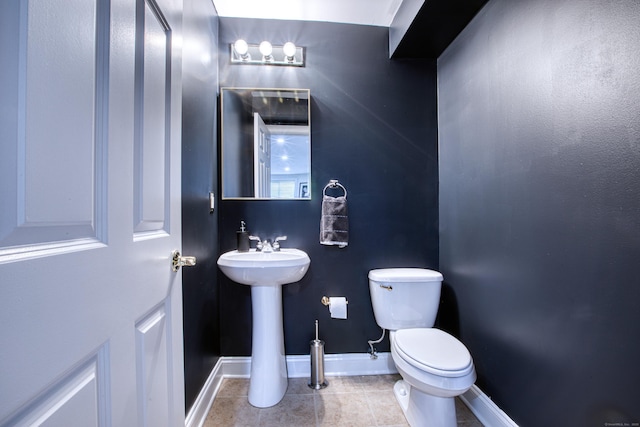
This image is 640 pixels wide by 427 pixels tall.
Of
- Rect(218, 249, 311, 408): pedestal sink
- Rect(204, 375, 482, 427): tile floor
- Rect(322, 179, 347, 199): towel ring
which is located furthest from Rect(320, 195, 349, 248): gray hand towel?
Rect(204, 375, 482, 427): tile floor

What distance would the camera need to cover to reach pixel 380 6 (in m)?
1.66

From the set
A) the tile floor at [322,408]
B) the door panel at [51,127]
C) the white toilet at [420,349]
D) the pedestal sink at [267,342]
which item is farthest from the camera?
the pedestal sink at [267,342]

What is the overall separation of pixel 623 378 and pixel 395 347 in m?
0.76

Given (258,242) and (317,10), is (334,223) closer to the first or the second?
(258,242)

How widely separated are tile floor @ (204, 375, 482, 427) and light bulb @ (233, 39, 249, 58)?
6.96ft

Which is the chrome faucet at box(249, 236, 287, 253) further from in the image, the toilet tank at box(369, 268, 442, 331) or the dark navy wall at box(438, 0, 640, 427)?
the dark navy wall at box(438, 0, 640, 427)

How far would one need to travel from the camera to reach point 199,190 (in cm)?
137

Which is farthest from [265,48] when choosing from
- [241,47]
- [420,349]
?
[420,349]

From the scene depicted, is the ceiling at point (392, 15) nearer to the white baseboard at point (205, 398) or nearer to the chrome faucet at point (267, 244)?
the chrome faucet at point (267, 244)

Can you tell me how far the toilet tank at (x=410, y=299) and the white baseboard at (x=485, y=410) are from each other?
38 centimetres

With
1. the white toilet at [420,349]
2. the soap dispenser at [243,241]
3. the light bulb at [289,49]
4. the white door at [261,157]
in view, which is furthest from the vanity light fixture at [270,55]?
the white toilet at [420,349]

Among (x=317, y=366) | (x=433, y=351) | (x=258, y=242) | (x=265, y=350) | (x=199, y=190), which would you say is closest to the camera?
(x=433, y=351)

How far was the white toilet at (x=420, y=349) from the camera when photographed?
1.10 metres

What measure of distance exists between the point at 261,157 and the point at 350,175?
A: 0.61 metres
